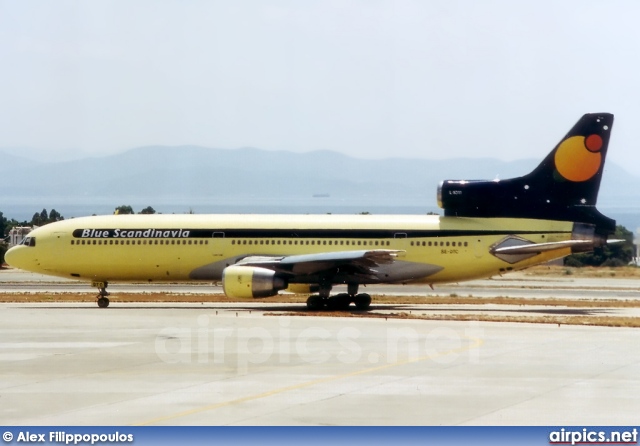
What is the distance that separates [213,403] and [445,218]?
24.1m

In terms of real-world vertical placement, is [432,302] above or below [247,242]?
below

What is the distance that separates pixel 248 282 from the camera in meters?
35.2

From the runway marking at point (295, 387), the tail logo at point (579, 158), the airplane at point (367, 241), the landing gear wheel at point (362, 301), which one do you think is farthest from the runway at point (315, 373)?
the tail logo at point (579, 158)

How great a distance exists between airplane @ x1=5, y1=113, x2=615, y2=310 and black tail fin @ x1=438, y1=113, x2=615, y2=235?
4 centimetres

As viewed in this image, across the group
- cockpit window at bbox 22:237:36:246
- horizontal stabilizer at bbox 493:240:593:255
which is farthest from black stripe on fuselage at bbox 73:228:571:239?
cockpit window at bbox 22:237:36:246

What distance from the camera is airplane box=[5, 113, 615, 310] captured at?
120 feet

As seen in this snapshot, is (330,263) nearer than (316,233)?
Yes

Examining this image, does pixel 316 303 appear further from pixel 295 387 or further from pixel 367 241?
pixel 295 387

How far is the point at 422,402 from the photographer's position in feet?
49.9

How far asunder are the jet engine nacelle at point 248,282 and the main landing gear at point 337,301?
1.96m

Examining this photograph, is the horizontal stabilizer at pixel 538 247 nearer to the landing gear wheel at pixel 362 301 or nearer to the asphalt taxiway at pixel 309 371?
the landing gear wheel at pixel 362 301

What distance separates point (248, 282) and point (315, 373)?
17.1m

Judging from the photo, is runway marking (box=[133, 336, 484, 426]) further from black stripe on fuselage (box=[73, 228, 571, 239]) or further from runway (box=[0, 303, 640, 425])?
black stripe on fuselage (box=[73, 228, 571, 239])

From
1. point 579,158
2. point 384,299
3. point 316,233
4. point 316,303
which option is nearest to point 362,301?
point 316,303
